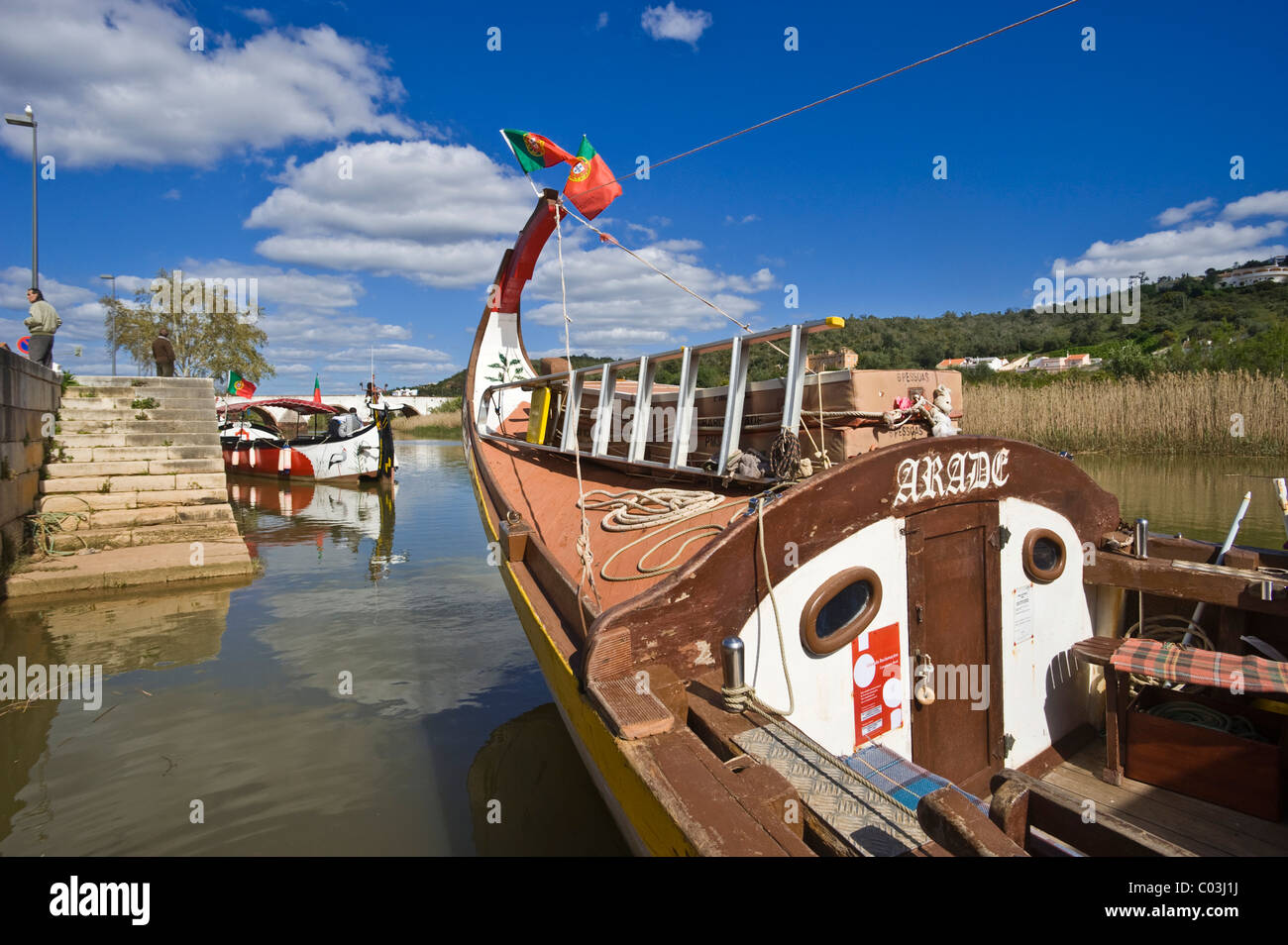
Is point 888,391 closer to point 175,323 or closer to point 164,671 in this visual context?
point 164,671

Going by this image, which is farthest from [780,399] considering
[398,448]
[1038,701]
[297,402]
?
[398,448]

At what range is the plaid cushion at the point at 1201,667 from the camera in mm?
3457

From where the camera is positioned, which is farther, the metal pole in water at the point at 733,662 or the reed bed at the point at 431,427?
the reed bed at the point at 431,427

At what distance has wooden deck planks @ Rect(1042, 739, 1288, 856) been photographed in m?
3.56

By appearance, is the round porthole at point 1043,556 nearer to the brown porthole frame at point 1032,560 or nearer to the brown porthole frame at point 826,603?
the brown porthole frame at point 1032,560

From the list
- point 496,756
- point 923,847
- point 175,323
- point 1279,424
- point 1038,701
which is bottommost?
point 496,756

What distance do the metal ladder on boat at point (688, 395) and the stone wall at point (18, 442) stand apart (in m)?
6.29

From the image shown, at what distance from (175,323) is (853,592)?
107 feet

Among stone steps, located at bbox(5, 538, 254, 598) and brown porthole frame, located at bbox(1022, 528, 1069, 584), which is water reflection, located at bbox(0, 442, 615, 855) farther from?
brown porthole frame, located at bbox(1022, 528, 1069, 584)

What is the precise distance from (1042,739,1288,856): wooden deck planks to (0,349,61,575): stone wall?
1046cm

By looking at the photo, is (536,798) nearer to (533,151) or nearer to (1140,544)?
(1140,544)

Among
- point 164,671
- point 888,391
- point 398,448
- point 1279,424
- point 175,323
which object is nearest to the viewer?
point 888,391

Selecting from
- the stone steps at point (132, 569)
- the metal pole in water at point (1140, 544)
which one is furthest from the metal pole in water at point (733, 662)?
the stone steps at point (132, 569)

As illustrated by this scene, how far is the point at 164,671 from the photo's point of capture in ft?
20.0
